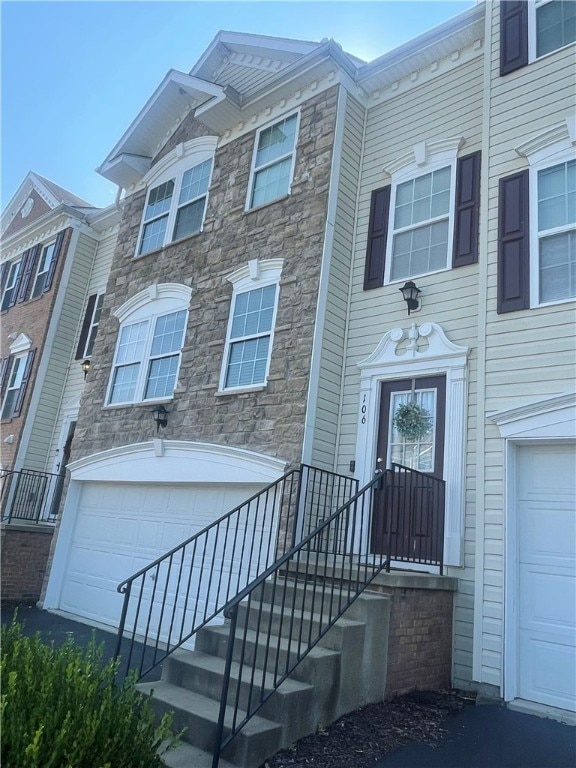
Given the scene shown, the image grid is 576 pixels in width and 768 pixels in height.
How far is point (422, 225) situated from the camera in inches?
297

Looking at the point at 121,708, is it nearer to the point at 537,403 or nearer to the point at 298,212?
the point at 537,403

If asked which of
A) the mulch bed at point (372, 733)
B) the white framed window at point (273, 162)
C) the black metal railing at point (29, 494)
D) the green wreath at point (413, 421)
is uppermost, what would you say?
the white framed window at point (273, 162)

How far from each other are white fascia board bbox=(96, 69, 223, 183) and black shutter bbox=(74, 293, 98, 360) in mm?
3092

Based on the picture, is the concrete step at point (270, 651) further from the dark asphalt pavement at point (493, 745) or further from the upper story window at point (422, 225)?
the upper story window at point (422, 225)

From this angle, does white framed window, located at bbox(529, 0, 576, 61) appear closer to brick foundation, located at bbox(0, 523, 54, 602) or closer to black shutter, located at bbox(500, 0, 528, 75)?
black shutter, located at bbox(500, 0, 528, 75)

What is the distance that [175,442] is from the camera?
8.57 m

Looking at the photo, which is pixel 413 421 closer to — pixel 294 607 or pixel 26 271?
pixel 294 607

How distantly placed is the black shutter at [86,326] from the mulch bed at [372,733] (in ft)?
35.7

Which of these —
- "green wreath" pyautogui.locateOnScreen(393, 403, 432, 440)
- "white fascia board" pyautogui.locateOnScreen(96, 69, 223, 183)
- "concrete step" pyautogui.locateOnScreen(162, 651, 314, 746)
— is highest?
"white fascia board" pyautogui.locateOnScreen(96, 69, 223, 183)

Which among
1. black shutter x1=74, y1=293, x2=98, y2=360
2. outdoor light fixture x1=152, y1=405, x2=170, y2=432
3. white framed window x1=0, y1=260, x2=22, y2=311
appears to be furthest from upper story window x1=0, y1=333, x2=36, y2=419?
outdoor light fixture x1=152, y1=405, x2=170, y2=432

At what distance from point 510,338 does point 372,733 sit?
386 cm

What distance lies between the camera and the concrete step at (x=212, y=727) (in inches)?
145

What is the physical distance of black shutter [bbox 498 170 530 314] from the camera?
20.1ft

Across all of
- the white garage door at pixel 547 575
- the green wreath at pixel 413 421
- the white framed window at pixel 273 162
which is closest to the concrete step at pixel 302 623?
the white garage door at pixel 547 575
